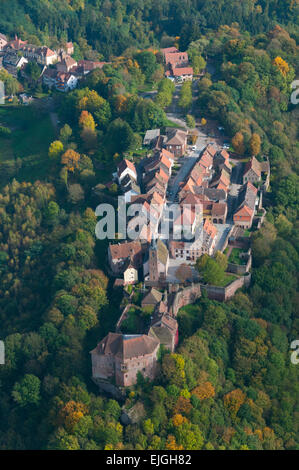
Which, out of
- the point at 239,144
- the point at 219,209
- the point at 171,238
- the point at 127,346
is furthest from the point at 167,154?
the point at 127,346

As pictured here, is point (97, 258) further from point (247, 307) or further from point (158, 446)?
point (158, 446)

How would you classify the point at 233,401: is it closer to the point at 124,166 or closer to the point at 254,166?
the point at 124,166

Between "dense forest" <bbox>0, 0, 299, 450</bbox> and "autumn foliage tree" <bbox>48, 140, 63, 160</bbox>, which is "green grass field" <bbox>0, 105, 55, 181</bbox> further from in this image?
"autumn foliage tree" <bbox>48, 140, 63, 160</bbox>

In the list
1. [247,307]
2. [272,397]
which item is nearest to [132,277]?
[247,307]

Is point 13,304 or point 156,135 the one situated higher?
point 156,135

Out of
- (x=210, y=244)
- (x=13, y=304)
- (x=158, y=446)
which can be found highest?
(x=210, y=244)

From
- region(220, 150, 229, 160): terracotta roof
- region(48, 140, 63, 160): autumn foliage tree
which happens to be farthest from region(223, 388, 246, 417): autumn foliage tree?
region(48, 140, 63, 160): autumn foliage tree
